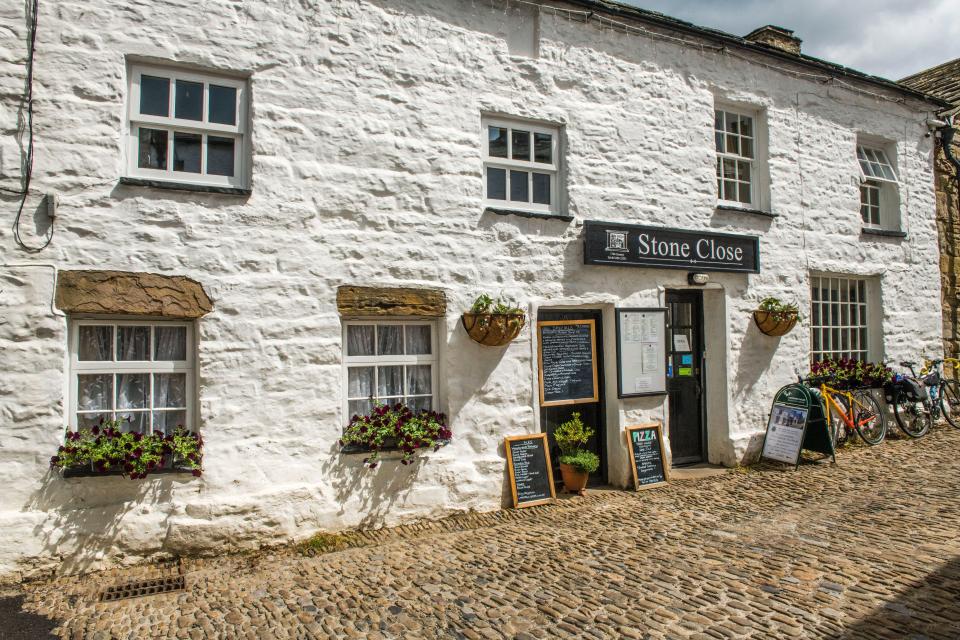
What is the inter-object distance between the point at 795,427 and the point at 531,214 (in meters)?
4.42

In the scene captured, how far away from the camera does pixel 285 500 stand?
5.60 metres

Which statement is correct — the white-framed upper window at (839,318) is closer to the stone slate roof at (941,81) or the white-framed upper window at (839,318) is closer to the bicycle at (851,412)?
the bicycle at (851,412)

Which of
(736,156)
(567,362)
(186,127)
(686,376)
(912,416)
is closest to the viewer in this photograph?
(186,127)

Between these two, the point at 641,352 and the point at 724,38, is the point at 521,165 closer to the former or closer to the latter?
the point at 641,352

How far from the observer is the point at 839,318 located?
9766 mm

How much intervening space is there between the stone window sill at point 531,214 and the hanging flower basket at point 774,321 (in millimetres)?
3134

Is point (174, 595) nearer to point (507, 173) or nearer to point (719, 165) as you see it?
point (507, 173)

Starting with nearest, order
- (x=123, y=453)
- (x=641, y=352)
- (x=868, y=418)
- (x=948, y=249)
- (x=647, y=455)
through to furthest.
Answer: (x=123, y=453), (x=647, y=455), (x=641, y=352), (x=868, y=418), (x=948, y=249)

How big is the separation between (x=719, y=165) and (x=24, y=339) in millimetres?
8026

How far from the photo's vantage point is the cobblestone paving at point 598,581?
3998mm

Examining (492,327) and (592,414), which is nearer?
(492,327)

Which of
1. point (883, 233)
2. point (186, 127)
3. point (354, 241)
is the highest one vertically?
point (186, 127)

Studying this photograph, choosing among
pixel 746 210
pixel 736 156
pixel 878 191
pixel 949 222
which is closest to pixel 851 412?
pixel 746 210

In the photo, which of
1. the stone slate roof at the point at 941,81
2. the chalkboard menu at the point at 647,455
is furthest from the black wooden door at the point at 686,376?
the stone slate roof at the point at 941,81
